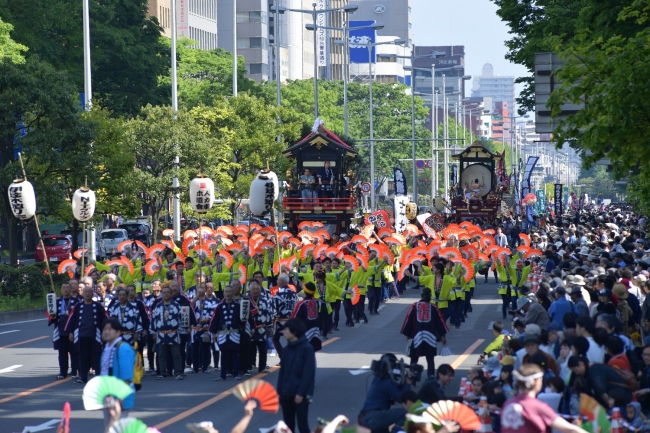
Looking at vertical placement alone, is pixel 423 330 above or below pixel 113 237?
above

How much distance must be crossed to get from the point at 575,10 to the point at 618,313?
50.3 ft

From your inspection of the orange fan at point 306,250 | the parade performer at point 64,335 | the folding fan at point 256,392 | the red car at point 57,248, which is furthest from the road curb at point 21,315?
the folding fan at point 256,392

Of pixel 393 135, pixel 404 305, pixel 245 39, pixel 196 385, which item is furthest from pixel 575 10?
pixel 245 39

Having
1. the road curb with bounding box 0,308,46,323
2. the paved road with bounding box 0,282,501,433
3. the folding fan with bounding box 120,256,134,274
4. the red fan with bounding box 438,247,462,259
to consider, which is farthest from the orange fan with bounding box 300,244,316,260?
the road curb with bounding box 0,308,46,323

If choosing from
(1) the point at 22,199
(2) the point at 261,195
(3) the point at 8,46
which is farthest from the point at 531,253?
(3) the point at 8,46

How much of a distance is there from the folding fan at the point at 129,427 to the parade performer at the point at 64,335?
413 inches

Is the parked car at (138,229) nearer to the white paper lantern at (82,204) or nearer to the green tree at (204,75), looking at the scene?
the green tree at (204,75)

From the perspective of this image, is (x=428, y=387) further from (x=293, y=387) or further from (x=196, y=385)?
(x=196, y=385)

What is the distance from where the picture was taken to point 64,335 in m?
19.3

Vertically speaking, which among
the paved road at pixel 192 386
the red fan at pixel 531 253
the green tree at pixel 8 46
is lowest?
the paved road at pixel 192 386

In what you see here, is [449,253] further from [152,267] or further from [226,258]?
[152,267]

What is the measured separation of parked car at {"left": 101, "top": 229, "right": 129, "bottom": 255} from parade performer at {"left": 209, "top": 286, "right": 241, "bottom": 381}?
99.6 ft

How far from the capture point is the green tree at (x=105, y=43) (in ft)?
170

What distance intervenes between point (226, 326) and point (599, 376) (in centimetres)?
849
